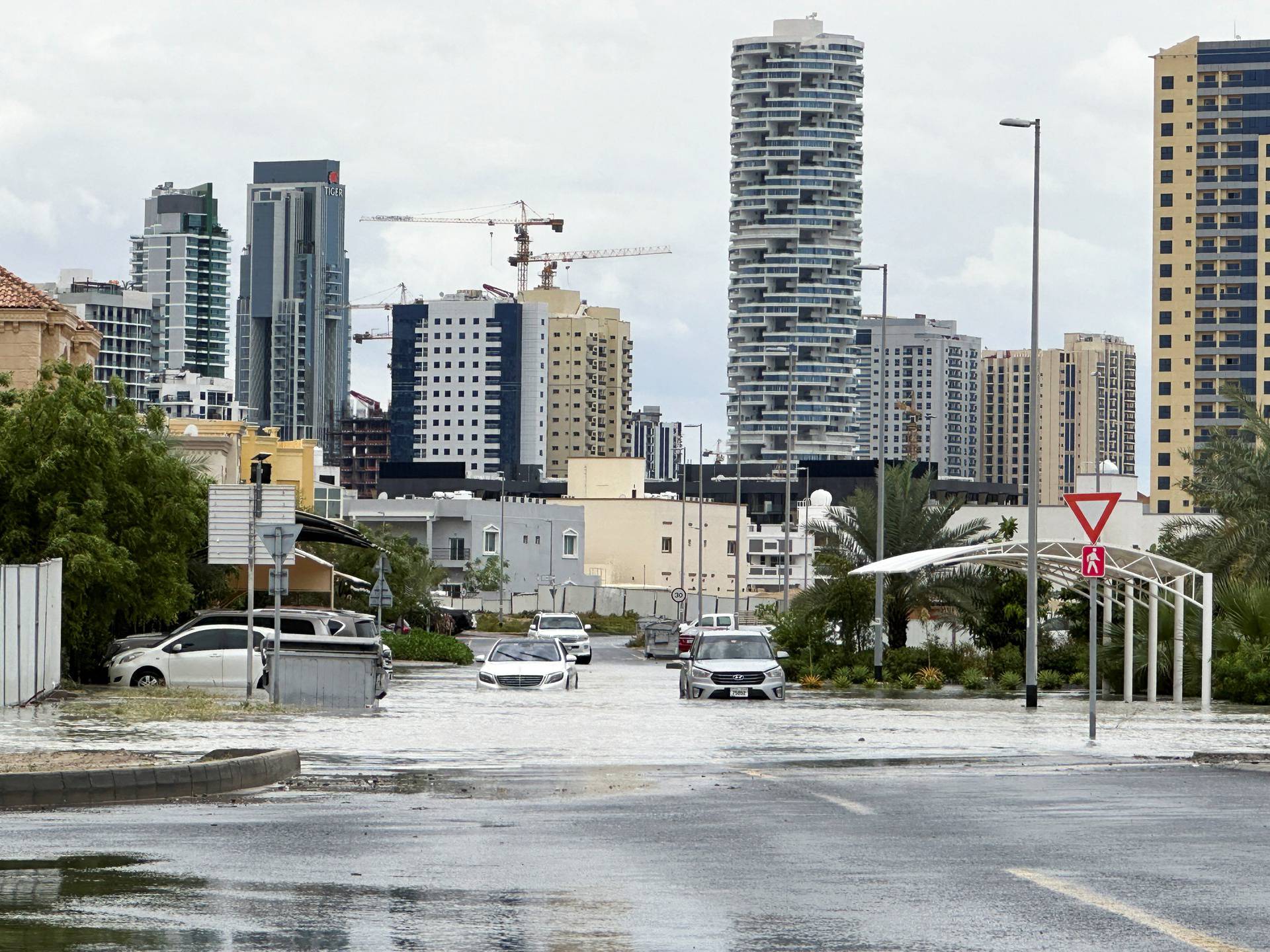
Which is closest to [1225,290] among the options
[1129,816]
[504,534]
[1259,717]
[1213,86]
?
[1213,86]

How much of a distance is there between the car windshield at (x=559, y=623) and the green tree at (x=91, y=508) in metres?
27.6

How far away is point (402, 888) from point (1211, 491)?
3899 centimetres

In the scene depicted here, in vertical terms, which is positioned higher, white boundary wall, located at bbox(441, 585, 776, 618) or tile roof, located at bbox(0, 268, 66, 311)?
tile roof, located at bbox(0, 268, 66, 311)

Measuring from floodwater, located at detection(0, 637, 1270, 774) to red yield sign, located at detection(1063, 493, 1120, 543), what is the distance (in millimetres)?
2713

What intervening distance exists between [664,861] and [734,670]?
2571cm

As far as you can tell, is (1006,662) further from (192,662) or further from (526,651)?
(192,662)

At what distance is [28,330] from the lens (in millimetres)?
56125

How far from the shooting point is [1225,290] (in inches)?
7224

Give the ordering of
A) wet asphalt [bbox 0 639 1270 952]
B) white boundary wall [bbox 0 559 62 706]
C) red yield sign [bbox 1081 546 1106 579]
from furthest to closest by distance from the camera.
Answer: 1. white boundary wall [bbox 0 559 62 706]
2. red yield sign [bbox 1081 546 1106 579]
3. wet asphalt [bbox 0 639 1270 952]

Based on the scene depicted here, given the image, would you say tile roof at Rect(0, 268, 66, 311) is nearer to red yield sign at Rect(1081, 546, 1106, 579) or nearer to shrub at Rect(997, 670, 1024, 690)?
shrub at Rect(997, 670, 1024, 690)

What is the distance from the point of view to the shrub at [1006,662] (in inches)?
1781

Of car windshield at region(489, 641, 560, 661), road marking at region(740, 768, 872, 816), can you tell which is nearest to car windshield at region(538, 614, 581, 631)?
car windshield at region(489, 641, 560, 661)

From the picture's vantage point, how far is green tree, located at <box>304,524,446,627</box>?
6756 cm

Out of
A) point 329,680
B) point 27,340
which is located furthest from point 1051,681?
point 27,340
